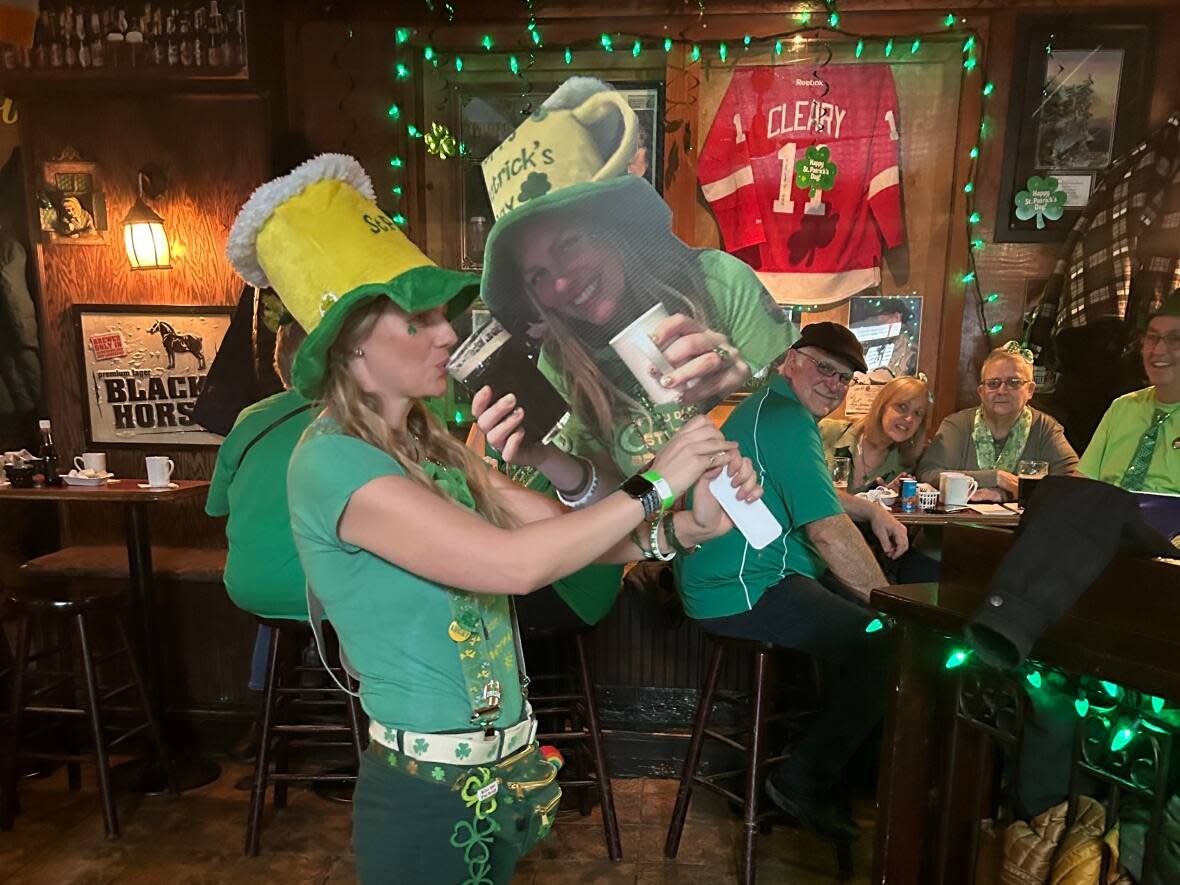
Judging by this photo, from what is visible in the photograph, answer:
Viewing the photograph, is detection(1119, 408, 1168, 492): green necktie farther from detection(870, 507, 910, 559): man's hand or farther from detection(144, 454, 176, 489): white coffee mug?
detection(144, 454, 176, 489): white coffee mug

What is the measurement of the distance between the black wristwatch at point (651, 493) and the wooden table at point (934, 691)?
21.8 inches

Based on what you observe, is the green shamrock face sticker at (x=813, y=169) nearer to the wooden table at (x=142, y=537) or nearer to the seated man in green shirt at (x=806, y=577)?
the seated man in green shirt at (x=806, y=577)

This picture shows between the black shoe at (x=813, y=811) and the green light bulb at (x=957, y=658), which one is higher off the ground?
the green light bulb at (x=957, y=658)

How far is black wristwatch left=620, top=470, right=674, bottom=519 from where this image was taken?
3.15 ft

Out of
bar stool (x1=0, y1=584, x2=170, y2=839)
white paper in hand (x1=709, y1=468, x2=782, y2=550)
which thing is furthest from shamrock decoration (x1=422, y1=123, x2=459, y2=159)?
white paper in hand (x1=709, y1=468, x2=782, y2=550)

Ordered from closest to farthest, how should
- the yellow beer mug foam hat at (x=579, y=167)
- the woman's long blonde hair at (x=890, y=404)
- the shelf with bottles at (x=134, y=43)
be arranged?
the yellow beer mug foam hat at (x=579, y=167) → the shelf with bottles at (x=134, y=43) → the woman's long blonde hair at (x=890, y=404)

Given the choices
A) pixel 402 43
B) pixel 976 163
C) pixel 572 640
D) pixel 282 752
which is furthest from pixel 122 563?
pixel 976 163

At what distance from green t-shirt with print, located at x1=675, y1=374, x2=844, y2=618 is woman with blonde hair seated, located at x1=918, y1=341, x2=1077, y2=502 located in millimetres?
1328

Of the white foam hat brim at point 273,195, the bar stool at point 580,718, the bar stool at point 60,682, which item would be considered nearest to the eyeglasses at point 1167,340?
the bar stool at point 580,718

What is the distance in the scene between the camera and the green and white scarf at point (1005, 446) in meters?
3.20

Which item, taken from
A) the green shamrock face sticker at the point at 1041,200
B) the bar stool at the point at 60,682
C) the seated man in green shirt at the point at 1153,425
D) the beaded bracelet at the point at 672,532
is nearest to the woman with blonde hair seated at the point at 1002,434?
the seated man in green shirt at the point at 1153,425

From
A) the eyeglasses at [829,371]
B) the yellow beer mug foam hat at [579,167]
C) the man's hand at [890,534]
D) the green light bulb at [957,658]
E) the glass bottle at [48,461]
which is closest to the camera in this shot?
the yellow beer mug foam hat at [579,167]

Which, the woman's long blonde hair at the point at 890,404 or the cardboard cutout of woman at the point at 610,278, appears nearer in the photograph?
the cardboard cutout of woman at the point at 610,278

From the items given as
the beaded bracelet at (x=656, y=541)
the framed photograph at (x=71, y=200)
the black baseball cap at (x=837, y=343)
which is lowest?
the beaded bracelet at (x=656, y=541)
